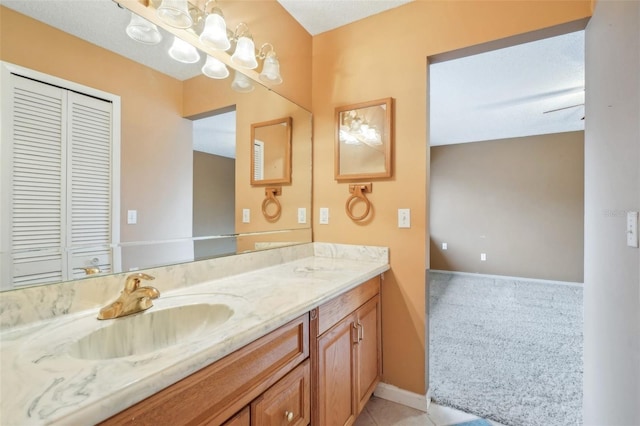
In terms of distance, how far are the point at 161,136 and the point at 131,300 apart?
662 mm

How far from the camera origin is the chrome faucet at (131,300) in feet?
2.85

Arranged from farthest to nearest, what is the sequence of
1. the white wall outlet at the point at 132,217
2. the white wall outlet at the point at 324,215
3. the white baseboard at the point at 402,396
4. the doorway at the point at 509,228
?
Answer: 1. the white wall outlet at the point at 324,215
2. the doorway at the point at 509,228
3. the white baseboard at the point at 402,396
4. the white wall outlet at the point at 132,217

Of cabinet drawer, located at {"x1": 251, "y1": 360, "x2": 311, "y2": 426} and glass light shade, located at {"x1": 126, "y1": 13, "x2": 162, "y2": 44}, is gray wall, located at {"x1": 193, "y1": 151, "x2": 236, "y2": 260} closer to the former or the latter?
glass light shade, located at {"x1": 126, "y1": 13, "x2": 162, "y2": 44}

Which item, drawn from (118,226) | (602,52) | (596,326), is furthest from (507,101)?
(118,226)

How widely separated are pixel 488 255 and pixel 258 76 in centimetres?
471

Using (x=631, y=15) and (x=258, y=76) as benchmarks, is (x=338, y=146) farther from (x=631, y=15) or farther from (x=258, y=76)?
(x=631, y=15)

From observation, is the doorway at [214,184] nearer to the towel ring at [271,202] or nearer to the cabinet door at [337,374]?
the towel ring at [271,202]

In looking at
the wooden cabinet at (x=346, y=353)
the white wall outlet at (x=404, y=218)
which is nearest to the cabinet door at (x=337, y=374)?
the wooden cabinet at (x=346, y=353)

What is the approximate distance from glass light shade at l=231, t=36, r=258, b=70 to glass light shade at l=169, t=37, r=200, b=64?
0.22 metres

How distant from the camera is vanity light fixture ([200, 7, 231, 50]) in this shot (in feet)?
4.07

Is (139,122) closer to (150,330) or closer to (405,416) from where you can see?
(150,330)

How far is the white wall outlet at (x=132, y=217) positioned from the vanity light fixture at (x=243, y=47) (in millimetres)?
893

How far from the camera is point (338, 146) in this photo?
1.90m

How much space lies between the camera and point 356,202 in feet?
6.09
